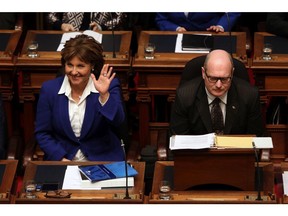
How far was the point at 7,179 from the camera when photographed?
337 centimetres

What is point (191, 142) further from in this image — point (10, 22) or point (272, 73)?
point (10, 22)

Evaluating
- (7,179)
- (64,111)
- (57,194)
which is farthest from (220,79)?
(7,179)

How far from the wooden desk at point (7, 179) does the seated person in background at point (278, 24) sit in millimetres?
1658

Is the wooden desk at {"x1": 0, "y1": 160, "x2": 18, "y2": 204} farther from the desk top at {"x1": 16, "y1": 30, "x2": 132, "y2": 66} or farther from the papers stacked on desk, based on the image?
the desk top at {"x1": 16, "y1": 30, "x2": 132, "y2": 66}

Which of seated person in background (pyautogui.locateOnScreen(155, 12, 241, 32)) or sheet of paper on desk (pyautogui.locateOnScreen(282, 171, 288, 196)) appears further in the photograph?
seated person in background (pyautogui.locateOnScreen(155, 12, 241, 32))

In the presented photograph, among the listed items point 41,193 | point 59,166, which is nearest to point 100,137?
point 59,166

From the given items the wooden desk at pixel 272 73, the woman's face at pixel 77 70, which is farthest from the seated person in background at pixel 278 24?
the woman's face at pixel 77 70

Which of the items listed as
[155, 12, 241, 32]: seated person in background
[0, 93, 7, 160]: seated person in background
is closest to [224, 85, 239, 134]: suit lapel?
[0, 93, 7, 160]: seated person in background

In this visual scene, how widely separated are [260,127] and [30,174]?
987mm

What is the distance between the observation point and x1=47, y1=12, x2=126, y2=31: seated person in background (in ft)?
15.9

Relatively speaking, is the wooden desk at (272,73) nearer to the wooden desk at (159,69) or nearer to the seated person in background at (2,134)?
the wooden desk at (159,69)

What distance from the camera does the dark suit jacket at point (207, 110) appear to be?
3.70m

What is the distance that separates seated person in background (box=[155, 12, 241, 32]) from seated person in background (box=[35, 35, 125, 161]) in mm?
1113

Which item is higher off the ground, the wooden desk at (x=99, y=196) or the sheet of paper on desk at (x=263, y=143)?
the sheet of paper on desk at (x=263, y=143)
